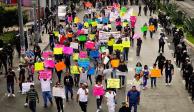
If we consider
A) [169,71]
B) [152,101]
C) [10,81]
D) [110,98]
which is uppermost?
[110,98]

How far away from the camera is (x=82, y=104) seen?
21.9 m

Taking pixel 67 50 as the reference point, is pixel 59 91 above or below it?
above

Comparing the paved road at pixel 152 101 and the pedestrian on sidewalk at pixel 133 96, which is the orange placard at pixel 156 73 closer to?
the paved road at pixel 152 101

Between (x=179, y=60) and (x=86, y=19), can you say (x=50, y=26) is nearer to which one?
(x=86, y=19)

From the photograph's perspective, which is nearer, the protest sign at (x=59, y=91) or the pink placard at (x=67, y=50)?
the protest sign at (x=59, y=91)

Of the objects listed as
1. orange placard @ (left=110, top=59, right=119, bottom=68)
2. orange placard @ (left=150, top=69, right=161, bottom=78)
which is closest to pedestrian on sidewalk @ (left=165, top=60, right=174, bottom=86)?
orange placard @ (left=150, top=69, right=161, bottom=78)

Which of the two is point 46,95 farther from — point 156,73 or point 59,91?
point 156,73

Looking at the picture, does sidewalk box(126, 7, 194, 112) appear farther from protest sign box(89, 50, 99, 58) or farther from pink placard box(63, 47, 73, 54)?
pink placard box(63, 47, 73, 54)

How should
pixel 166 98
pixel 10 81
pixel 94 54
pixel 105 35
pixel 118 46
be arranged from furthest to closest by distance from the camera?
pixel 105 35 < pixel 118 46 < pixel 94 54 < pixel 166 98 < pixel 10 81

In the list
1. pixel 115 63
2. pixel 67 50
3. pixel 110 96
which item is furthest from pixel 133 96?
pixel 67 50

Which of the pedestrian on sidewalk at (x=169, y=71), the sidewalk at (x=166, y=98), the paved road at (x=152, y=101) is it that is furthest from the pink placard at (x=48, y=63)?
the pedestrian on sidewalk at (x=169, y=71)

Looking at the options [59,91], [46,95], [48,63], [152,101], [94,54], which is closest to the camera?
[59,91]

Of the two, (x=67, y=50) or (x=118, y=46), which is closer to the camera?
(x=67, y=50)

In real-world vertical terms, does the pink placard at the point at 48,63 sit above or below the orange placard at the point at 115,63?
below
